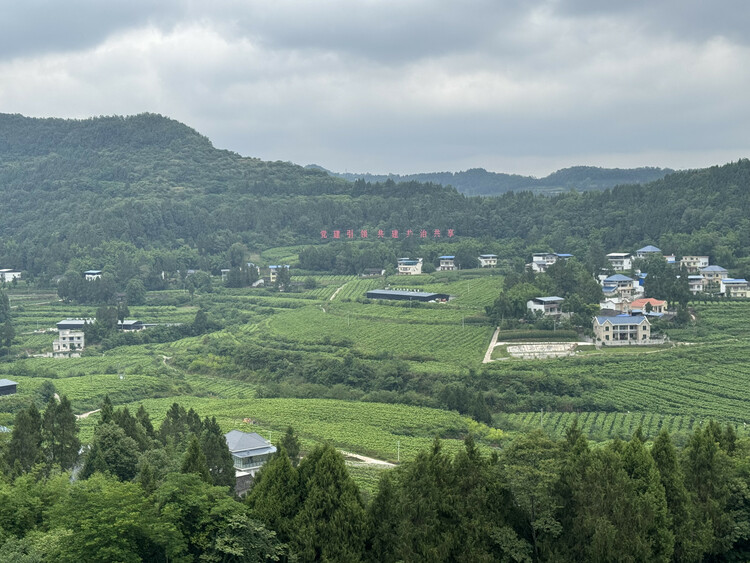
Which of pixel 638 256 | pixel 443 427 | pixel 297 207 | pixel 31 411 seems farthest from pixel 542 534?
pixel 297 207

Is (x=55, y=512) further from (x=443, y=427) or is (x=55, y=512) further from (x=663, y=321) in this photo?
(x=663, y=321)

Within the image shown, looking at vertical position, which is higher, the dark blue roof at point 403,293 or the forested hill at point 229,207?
the forested hill at point 229,207

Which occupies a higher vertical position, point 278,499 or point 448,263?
point 448,263

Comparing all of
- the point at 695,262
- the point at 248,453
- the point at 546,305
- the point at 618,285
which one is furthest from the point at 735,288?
the point at 248,453

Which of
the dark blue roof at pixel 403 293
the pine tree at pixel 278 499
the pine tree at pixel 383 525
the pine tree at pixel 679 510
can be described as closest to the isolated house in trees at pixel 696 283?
the dark blue roof at pixel 403 293

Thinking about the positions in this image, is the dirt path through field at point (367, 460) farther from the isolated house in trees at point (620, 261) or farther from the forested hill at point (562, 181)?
the forested hill at point (562, 181)

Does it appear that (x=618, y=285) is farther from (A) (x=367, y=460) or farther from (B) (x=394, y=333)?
(A) (x=367, y=460)
